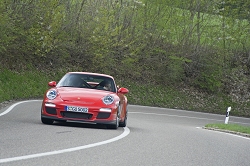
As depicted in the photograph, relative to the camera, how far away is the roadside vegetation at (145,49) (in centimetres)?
3147

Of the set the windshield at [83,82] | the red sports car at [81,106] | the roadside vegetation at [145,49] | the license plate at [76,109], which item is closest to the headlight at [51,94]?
the red sports car at [81,106]

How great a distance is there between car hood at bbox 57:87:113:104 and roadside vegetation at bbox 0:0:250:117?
15334 millimetres

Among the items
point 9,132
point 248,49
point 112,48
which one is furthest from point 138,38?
point 9,132

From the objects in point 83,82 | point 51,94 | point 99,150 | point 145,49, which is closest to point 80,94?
point 51,94

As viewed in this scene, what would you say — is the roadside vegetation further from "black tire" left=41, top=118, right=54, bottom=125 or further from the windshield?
"black tire" left=41, top=118, right=54, bottom=125

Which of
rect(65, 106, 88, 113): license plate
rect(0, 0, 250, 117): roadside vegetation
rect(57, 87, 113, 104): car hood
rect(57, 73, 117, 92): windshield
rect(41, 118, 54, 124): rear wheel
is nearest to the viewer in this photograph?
rect(65, 106, 88, 113): license plate

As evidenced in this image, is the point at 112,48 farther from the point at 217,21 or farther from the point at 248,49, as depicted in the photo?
the point at 248,49

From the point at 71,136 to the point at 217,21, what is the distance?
34487mm

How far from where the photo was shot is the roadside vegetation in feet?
103

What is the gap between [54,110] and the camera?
41.3 feet

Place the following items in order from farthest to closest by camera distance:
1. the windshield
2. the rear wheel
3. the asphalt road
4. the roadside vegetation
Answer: the roadside vegetation, the windshield, the rear wheel, the asphalt road

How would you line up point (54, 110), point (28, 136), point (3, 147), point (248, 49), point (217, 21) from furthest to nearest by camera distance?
point (248, 49), point (217, 21), point (54, 110), point (28, 136), point (3, 147)

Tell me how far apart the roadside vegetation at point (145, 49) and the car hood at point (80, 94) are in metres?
15.3

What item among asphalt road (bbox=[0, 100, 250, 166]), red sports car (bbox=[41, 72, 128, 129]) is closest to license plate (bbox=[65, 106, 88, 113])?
red sports car (bbox=[41, 72, 128, 129])
